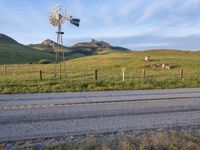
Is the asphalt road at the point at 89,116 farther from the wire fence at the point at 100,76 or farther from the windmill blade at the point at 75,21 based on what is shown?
the windmill blade at the point at 75,21

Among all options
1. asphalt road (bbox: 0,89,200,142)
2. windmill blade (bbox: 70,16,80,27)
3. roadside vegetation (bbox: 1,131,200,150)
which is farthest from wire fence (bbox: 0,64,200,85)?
roadside vegetation (bbox: 1,131,200,150)

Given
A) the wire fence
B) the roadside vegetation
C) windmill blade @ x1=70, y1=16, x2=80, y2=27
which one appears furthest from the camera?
windmill blade @ x1=70, y1=16, x2=80, y2=27

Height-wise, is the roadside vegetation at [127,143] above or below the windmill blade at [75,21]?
below

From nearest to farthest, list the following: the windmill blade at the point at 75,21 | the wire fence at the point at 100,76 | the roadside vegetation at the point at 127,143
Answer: the roadside vegetation at the point at 127,143 → the wire fence at the point at 100,76 → the windmill blade at the point at 75,21

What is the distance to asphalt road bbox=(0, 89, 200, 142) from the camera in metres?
7.74

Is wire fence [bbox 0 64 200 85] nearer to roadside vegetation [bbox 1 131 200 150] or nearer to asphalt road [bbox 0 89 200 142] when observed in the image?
asphalt road [bbox 0 89 200 142]

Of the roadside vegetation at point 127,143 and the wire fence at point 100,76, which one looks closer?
the roadside vegetation at point 127,143

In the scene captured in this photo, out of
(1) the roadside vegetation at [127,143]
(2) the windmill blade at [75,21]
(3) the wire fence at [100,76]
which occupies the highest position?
(2) the windmill blade at [75,21]

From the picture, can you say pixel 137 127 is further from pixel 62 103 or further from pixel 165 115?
pixel 62 103

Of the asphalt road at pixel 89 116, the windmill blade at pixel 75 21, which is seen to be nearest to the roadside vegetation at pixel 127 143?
the asphalt road at pixel 89 116

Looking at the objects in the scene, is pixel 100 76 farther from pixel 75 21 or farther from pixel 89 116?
pixel 89 116

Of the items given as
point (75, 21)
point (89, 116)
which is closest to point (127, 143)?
point (89, 116)

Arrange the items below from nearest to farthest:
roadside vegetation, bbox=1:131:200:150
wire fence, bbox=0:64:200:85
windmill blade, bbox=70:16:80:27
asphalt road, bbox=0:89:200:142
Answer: roadside vegetation, bbox=1:131:200:150, asphalt road, bbox=0:89:200:142, wire fence, bbox=0:64:200:85, windmill blade, bbox=70:16:80:27

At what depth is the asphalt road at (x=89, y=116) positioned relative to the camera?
774cm
